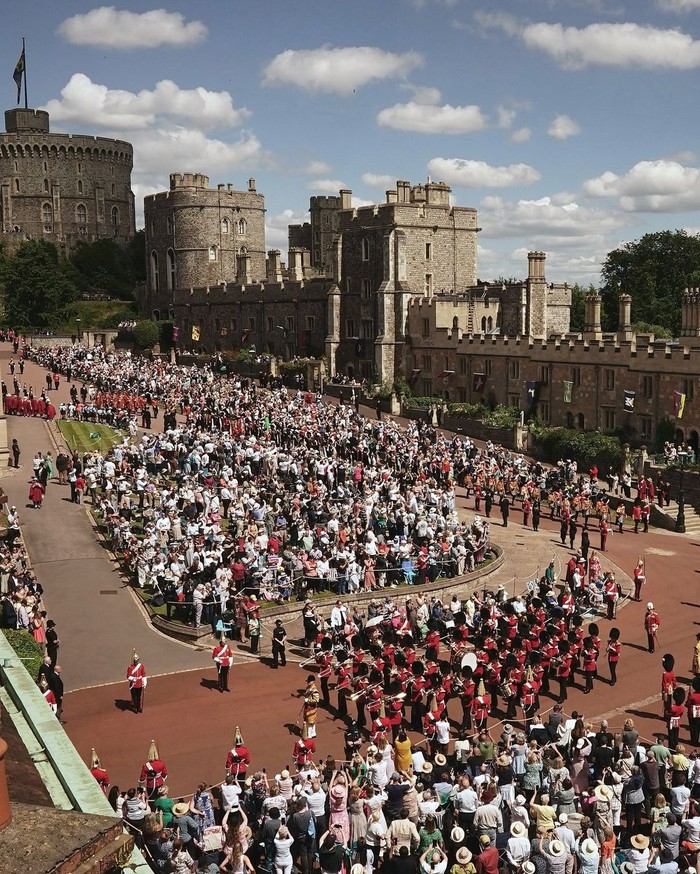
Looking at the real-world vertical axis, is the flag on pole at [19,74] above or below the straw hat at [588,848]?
above

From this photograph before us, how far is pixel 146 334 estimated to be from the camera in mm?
84188

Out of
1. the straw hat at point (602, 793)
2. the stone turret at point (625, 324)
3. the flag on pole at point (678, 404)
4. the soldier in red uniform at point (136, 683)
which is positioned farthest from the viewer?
the stone turret at point (625, 324)

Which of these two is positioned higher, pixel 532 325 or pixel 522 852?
pixel 532 325

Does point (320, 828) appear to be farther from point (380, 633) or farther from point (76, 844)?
point (76, 844)

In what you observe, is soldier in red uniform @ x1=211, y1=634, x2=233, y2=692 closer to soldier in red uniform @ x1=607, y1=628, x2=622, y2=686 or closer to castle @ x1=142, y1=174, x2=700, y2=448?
soldier in red uniform @ x1=607, y1=628, x2=622, y2=686

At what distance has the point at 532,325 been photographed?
6294 centimetres

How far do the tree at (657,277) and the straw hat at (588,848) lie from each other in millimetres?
77137

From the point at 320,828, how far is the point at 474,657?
23.1 ft

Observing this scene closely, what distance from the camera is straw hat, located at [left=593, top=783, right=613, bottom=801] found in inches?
526

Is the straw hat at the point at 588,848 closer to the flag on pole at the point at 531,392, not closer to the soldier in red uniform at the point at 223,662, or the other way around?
the soldier in red uniform at the point at 223,662

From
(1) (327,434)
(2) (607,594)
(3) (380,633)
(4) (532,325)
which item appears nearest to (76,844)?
(3) (380,633)

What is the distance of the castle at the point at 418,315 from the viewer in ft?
170

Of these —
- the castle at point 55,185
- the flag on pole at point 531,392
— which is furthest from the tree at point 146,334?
the flag on pole at point 531,392

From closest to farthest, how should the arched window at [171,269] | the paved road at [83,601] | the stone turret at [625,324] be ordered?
the paved road at [83,601] → the stone turret at [625,324] → the arched window at [171,269]
